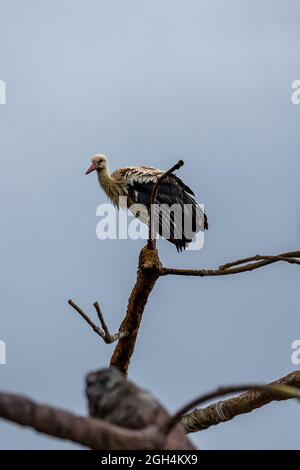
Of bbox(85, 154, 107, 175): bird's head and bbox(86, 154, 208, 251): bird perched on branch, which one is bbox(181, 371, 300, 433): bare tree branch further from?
bbox(85, 154, 107, 175): bird's head

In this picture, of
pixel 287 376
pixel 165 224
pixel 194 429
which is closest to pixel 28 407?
pixel 287 376

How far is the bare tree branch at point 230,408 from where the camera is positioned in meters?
6.87

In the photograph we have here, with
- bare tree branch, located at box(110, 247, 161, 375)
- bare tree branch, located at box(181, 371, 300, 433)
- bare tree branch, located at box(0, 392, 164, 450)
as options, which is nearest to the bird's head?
bare tree branch, located at box(110, 247, 161, 375)

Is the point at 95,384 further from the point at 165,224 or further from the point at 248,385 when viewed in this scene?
the point at 165,224

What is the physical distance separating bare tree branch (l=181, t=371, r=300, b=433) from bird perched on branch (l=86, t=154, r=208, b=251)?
10.8 feet

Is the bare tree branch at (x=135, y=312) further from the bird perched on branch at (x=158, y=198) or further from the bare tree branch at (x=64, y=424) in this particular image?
the bare tree branch at (x=64, y=424)

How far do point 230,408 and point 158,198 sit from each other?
5162 millimetres

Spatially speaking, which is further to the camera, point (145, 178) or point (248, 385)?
point (145, 178)

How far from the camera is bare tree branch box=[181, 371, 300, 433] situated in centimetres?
687

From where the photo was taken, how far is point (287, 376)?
22.3 ft

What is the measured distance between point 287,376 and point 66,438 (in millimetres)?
4405

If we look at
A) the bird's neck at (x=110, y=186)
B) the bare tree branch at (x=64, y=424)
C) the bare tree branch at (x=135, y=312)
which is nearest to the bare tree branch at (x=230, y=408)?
the bare tree branch at (x=135, y=312)

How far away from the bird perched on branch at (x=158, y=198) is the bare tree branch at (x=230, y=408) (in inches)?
129

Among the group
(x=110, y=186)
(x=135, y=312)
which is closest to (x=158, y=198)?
(x=110, y=186)
